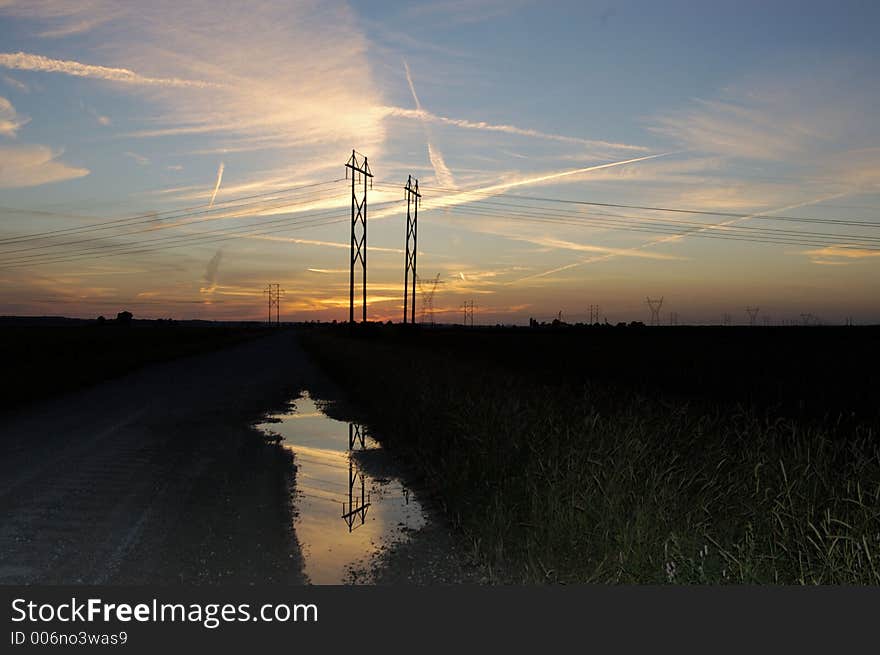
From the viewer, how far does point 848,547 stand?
526 cm

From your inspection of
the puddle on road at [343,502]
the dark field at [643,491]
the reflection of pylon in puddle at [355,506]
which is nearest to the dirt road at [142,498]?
the puddle on road at [343,502]

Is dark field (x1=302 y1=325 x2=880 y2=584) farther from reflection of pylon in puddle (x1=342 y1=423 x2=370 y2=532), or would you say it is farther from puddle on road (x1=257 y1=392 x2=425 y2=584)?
reflection of pylon in puddle (x1=342 y1=423 x2=370 y2=532)

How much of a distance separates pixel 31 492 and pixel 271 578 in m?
4.94

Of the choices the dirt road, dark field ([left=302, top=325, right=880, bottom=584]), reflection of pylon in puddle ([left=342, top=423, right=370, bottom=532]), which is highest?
dark field ([left=302, top=325, right=880, bottom=584])

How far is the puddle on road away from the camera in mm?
6688

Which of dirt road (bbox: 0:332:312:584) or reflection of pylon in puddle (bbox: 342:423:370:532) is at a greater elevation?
dirt road (bbox: 0:332:312:584)

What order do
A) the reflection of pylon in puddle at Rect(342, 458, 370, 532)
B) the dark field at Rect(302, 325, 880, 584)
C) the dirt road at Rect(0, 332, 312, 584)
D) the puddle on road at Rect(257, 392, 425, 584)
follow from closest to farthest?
the dark field at Rect(302, 325, 880, 584)
the dirt road at Rect(0, 332, 312, 584)
the puddle on road at Rect(257, 392, 425, 584)
the reflection of pylon in puddle at Rect(342, 458, 370, 532)

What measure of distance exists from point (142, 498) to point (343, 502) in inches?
100

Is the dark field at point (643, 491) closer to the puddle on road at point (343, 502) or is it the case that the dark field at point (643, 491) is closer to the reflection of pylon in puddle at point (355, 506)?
the puddle on road at point (343, 502)

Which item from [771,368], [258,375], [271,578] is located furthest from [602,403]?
[258,375]

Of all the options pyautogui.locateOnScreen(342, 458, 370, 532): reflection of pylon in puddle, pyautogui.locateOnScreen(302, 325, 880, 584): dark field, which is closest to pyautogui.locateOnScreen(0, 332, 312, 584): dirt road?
pyautogui.locateOnScreen(342, 458, 370, 532): reflection of pylon in puddle

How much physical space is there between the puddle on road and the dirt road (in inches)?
10.3

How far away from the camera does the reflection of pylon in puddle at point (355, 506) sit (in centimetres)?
805

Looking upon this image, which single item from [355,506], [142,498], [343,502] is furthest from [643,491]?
[142,498]
